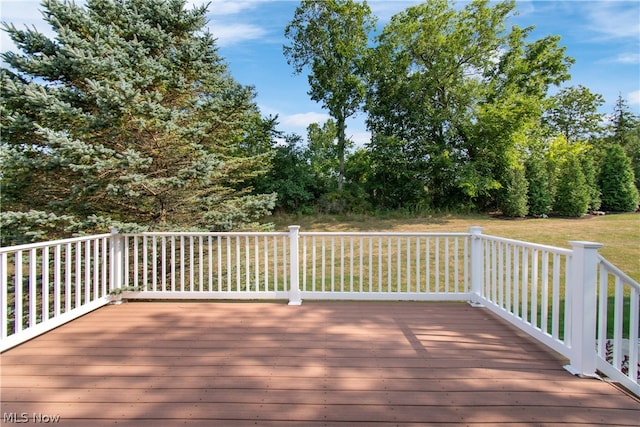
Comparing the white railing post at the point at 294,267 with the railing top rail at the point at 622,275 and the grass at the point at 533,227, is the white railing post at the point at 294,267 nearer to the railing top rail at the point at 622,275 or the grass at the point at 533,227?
the railing top rail at the point at 622,275

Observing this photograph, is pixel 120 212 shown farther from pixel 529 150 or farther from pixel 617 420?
pixel 529 150

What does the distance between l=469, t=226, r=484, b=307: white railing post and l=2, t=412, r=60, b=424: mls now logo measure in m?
3.68

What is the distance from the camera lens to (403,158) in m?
12.6

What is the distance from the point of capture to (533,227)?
9.59 metres

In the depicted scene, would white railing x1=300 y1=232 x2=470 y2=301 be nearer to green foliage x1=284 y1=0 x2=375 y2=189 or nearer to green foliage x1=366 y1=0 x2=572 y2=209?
green foliage x1=366 y1=0 x2=572 y2=209

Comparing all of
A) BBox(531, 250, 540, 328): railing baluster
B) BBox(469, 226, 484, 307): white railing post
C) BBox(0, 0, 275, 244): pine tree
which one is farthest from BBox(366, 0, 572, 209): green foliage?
BBox(531, 250, 540, 328): railing baluster

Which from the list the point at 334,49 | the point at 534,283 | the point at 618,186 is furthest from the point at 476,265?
the point at 618,186

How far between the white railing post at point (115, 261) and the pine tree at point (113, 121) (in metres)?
0.26

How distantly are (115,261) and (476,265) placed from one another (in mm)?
4182

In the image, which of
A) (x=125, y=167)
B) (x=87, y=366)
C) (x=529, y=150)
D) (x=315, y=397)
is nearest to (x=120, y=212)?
(x=125, y=167)

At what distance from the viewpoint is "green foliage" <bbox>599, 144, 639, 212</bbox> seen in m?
12.3

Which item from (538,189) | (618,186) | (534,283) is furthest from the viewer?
(618,186)

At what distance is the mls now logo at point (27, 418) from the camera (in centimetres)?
175

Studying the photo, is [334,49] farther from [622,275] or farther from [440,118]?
[622,275]
